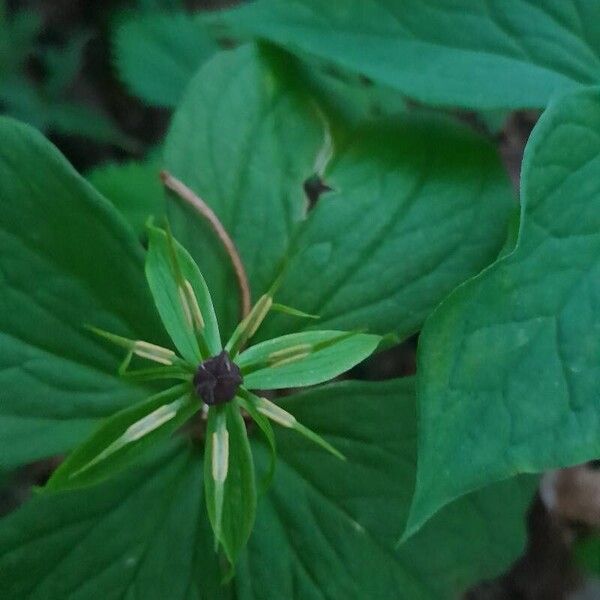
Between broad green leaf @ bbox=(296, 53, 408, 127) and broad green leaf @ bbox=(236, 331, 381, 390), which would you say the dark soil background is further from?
broad green leaf @ bbox=(236, 331, 381, 390)

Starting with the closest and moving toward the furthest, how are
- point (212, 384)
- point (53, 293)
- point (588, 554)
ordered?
1. point (212, 384)
2. point (53, 293)
3. point (588, 554)

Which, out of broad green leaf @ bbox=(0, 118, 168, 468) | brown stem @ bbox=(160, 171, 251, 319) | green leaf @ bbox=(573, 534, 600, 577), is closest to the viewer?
broad green leaf @ bbox=(0, 118, 168, 468)

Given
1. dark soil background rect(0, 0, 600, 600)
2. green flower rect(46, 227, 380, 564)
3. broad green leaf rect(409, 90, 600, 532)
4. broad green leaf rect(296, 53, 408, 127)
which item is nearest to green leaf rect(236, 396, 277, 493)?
green flower rect(46, 227, 380, 564)

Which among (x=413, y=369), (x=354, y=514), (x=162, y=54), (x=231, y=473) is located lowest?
(x=413, y=369)

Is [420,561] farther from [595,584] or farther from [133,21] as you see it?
[133,21]

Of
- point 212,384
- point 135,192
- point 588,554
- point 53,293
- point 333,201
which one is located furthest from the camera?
point 588,554

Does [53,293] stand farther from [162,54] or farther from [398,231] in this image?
[162,54]

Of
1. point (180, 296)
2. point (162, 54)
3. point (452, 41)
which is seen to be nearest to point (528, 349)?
point (180, 296)
